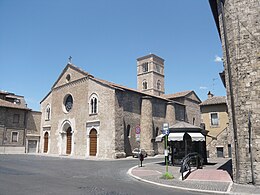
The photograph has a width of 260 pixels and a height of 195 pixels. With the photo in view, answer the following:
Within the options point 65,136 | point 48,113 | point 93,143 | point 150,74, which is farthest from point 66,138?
point 150,74

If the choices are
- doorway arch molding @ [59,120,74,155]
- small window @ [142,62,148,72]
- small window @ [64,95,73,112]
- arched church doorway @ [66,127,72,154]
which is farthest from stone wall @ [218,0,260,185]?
small window @ [142,62,148,72]

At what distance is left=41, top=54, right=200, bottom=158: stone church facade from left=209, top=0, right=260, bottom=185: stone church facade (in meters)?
17.7

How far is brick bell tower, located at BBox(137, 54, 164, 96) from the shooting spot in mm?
64000

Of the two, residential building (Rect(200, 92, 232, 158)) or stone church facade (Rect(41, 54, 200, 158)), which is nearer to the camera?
residential building (Rect(200, 92, 232, 158))

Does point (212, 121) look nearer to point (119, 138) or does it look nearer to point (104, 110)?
point (119, 138)

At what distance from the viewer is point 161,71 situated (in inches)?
2694

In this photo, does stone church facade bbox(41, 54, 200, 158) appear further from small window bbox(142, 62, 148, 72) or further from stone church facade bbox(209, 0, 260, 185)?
small window bbox(142, 62, 148, 72)

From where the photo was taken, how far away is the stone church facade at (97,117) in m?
27.5

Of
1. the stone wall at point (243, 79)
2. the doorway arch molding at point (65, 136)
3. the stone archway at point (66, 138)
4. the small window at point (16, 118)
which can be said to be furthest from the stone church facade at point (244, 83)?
the small window at point (16, 118)

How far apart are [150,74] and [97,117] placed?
3751cm

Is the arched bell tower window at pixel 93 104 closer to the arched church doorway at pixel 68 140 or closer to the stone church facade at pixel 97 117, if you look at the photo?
the stone church facade at pixel 97 117

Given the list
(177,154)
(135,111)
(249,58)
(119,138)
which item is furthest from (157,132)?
(249,58)

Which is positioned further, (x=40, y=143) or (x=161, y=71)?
(x=161, y=71)

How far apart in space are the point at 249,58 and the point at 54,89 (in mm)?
32670
